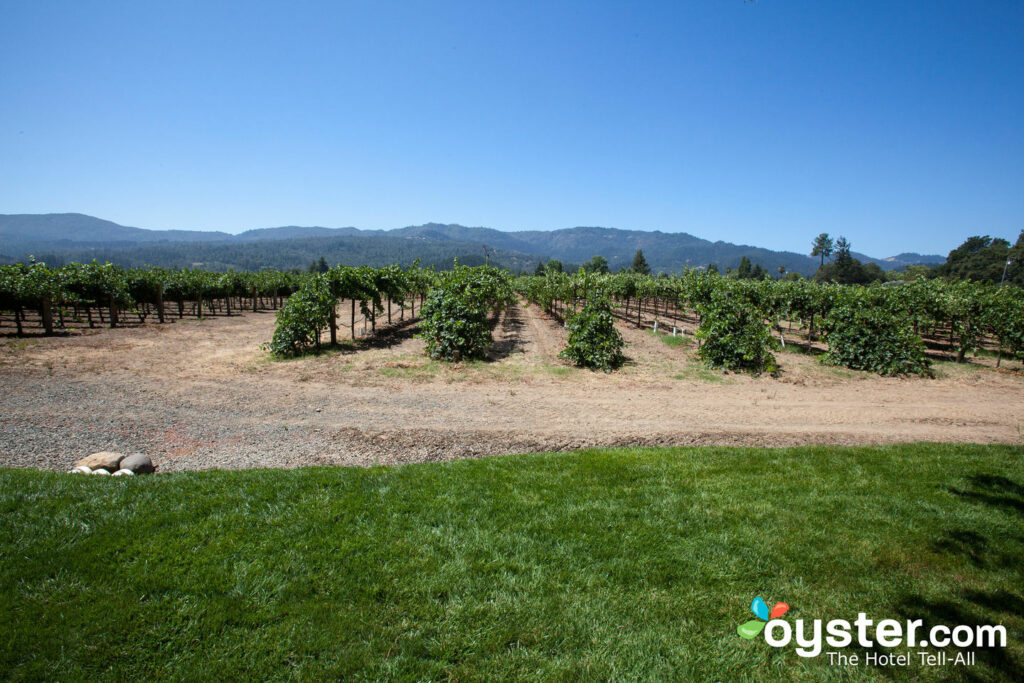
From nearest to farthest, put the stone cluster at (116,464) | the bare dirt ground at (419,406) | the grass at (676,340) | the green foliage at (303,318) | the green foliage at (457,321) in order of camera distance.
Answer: the stone cluster at (116,464), the bare dirt ground at (419,406), the green foliage at (457,321), the green foliage at (303,318), the grass at (676,340)

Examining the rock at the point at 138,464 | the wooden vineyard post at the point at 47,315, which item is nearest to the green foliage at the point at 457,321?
the rock at the point at 138,464

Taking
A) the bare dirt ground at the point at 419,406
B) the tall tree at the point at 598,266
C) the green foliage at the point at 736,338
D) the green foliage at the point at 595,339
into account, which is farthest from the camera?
the tall tree at the point at 598,266

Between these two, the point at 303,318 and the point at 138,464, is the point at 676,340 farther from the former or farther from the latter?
the point at 138,464

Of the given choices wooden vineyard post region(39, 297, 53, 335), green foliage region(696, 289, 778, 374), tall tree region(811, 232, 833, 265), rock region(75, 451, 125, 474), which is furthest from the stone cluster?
tall tree region(811, 232, 833, 265)

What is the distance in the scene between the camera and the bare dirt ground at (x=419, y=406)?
762 centimetres

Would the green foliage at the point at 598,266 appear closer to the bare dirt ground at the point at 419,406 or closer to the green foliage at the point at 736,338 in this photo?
the green foliage at the point at 736,338

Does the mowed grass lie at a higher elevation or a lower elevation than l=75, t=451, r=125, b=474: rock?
higher

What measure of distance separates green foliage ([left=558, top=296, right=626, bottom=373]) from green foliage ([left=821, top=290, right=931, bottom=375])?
8.83 meters

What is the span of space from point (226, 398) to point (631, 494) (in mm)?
10087

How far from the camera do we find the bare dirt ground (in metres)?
7.62

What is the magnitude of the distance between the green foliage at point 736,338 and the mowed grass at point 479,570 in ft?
30.1

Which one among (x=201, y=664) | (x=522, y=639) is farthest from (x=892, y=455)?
(x=201, y=664)

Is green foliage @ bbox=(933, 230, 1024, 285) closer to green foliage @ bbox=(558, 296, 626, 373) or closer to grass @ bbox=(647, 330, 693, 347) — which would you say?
grass @ bbox=(647, 330, 693, 347)

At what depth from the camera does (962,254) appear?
4407 inches
